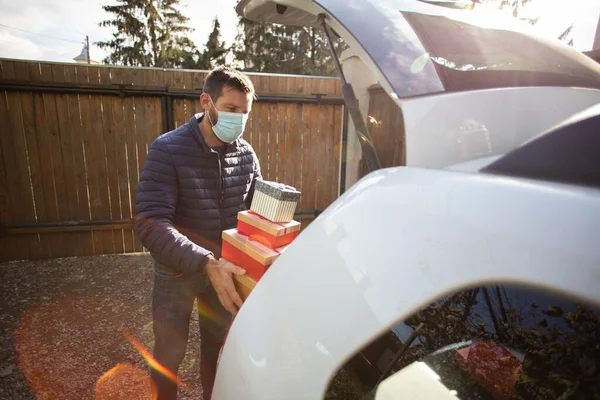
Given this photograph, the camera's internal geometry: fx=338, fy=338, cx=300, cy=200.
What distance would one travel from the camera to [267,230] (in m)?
1.24

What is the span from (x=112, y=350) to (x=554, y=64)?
3570mm

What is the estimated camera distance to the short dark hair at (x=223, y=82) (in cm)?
193

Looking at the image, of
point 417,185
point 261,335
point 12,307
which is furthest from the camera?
point 12,307

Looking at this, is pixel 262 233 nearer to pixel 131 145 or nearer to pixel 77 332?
pixel 77 332

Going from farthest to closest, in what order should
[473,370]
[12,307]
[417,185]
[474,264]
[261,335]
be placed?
[12,307], [473,370], [261,335], [417,185], [474,264]

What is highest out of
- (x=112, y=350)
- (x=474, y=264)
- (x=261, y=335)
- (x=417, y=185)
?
(x=417, y=185)

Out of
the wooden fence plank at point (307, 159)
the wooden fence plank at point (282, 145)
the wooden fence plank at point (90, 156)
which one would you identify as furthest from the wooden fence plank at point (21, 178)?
the wooden fence plank at point (307, 159)

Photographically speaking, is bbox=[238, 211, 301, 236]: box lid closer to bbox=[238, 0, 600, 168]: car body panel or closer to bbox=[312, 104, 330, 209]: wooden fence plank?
bbox=[238, 0, 600, 168]: car body panel

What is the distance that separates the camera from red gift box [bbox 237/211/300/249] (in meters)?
1.23

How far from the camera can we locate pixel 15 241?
4.70 m

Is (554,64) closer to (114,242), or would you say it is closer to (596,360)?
(596,360)

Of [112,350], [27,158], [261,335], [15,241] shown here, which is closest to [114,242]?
[15,241]

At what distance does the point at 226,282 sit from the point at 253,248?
220 mm

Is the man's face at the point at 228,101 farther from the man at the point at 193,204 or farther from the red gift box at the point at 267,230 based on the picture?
the red gift box at the point at 267,230
